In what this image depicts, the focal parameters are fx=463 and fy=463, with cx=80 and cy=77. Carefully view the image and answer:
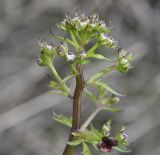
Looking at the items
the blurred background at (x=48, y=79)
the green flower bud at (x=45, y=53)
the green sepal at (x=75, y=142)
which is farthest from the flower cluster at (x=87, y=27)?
the blurred background at (x=48, y=79)

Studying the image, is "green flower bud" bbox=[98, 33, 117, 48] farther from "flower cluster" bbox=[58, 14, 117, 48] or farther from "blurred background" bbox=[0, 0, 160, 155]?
"blurred background" bbox=[0, 0, 160, 155]

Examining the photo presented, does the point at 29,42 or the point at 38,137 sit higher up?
the point at 29,42

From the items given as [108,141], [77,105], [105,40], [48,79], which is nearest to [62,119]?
[77,105]

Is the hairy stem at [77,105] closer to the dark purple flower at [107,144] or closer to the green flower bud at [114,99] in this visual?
the dark purple flower at [107,144]

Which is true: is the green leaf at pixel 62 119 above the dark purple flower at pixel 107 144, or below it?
above

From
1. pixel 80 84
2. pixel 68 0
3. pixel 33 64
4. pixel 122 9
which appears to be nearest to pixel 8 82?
pixel 33 64

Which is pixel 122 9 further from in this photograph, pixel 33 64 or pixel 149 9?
pixel 33 64

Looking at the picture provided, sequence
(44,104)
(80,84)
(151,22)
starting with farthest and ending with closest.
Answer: (151,22) → (44,104) → (80,84)

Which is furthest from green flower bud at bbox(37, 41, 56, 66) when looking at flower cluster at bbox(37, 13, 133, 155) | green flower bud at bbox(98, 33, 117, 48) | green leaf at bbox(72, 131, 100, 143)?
green leaf at bbox(72, 131, 100, 143)
